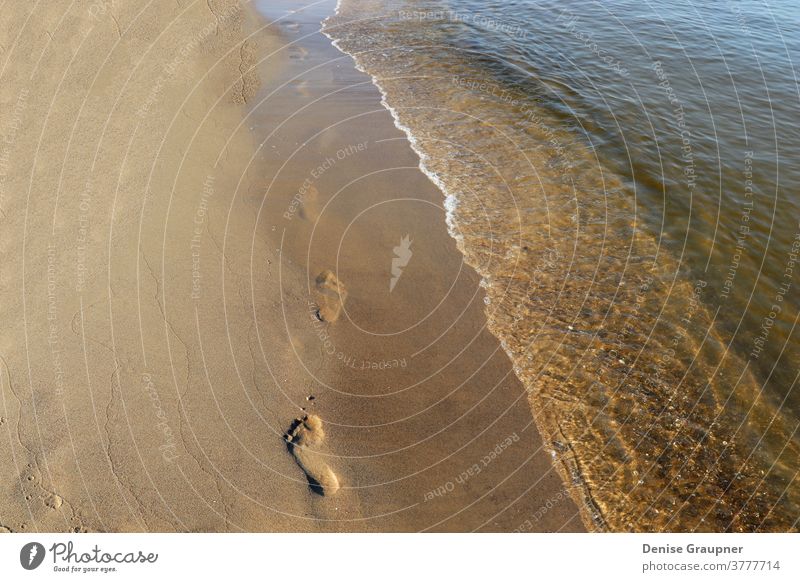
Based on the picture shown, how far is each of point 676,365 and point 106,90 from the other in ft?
55.5

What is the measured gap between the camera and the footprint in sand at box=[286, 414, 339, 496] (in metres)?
8.08

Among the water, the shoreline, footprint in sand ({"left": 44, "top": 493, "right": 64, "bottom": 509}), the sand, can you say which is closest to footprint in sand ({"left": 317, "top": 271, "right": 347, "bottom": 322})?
→ the sand

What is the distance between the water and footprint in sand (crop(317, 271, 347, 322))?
3.48m

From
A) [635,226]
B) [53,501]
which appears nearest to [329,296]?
[53,501]

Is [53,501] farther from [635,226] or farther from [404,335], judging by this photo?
[635,226]

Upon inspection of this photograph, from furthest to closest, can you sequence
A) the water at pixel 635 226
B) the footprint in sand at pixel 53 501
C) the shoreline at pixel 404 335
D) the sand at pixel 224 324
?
the water at pixel 635 226 → the shoreline at pixel 404 335 → the sand at pixel 224 324 → the footprint in sand at pixel 53 501

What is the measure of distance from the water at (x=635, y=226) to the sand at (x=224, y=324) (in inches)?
48.1

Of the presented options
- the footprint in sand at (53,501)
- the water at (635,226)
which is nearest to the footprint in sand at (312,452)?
the footprint in sand at (53,501)

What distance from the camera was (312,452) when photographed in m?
8.41

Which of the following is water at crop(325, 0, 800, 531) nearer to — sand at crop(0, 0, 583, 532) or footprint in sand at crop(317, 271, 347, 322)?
sand at crop(0, 0, 583, 532)

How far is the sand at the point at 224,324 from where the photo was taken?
7.97m

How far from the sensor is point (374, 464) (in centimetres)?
848

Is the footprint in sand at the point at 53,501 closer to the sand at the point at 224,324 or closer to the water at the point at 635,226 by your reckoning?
the sand at the point at 224,324
